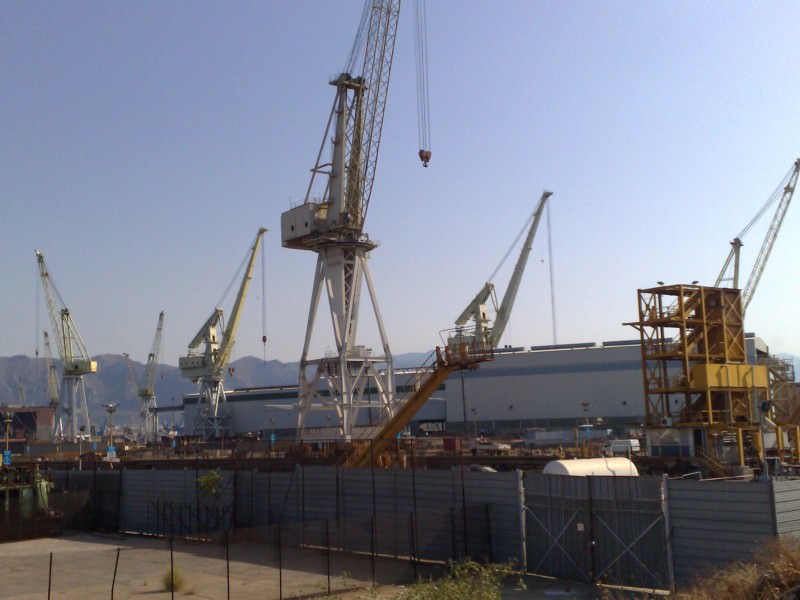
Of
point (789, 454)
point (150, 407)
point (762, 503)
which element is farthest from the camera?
point (150, 407)

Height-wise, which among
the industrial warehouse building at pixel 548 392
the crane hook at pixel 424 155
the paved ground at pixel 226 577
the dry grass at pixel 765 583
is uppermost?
the crane hook at pixel 424 155

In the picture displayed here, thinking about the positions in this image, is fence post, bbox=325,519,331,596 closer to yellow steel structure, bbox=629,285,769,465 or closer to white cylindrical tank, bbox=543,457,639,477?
white cylindrical tank, bbox=543,457,639,477

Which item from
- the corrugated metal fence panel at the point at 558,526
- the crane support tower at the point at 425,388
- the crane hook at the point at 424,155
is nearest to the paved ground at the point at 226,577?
the corrugated metal fence panel at the point at 558,526

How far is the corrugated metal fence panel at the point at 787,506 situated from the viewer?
79.3 feet

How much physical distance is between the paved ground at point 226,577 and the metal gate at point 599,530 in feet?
2.92

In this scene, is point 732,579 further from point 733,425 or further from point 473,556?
point 733,425

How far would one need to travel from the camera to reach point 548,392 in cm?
11312

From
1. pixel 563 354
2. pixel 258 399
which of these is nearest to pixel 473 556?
pixel 563 354

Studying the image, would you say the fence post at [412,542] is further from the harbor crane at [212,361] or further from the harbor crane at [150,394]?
the harbor crane at [150,394]

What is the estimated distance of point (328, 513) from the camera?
1511 inches

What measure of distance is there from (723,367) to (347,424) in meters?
30.9

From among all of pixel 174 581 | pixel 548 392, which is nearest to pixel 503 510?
pixel 174 581

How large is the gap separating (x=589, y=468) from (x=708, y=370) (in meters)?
15.3

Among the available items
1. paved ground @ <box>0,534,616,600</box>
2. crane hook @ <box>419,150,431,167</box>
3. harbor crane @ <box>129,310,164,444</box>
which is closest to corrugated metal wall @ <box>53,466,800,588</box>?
paved ground @ <box>0,534,616,600</box>
